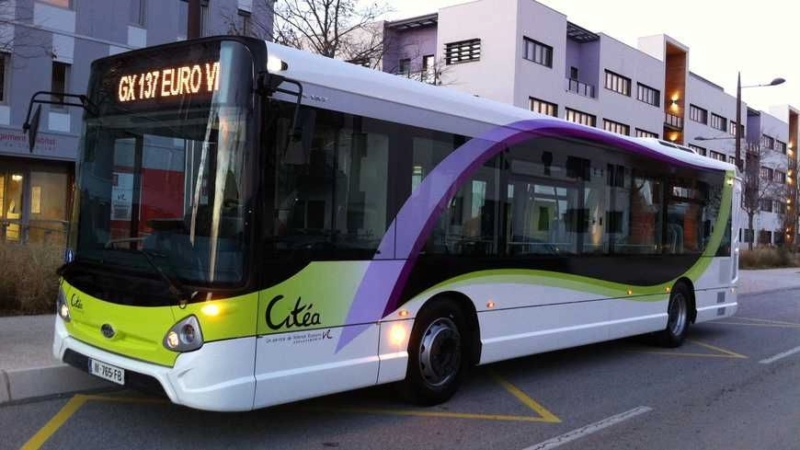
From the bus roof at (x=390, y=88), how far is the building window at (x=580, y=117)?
109 feet

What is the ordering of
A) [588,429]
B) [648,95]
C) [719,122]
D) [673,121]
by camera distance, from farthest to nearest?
[719,122] → [673,121] → [648,95] → [588,429]

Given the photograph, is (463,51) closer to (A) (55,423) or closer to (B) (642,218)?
(B) (642,218)

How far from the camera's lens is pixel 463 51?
122 feet

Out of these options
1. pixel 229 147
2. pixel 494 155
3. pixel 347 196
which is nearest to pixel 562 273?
pixel 494 155

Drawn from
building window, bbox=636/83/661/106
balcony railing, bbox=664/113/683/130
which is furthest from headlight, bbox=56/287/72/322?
balcony railing, bbox=664/113/683/130

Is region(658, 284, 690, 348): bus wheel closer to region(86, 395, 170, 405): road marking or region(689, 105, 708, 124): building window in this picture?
region(86, 395, 170, 405): road marking

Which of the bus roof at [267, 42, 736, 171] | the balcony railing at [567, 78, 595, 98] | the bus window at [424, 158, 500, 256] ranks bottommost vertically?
the bus window at [424, 158, 500, 256]

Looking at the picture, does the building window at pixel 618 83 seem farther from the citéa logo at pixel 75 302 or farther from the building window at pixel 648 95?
the citéa logo at pixel 75 302

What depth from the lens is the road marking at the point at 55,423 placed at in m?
4.98

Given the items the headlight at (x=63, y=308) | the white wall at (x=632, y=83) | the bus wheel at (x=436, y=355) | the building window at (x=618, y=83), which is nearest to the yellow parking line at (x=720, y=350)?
the bus wheel at (x=436, y=355)

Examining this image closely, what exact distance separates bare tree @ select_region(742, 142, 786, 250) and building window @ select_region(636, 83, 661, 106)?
25.3 ft

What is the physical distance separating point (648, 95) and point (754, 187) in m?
9.88

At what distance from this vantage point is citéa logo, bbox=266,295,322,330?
488cm

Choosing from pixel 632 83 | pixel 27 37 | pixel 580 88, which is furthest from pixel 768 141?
pixel 27 37
